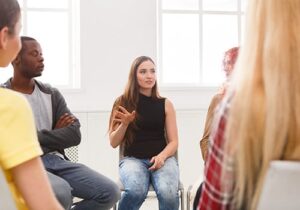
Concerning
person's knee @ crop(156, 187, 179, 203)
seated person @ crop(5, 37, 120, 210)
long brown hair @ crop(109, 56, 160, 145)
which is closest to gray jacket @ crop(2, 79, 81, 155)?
seated person @ crop(5, 37, 120, 210)

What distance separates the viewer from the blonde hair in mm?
917

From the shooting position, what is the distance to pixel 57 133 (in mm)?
2770

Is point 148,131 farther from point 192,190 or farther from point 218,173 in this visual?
point 218,173

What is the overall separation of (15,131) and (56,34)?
3806 millimetres

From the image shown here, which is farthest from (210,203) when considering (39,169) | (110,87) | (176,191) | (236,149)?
(110,87)

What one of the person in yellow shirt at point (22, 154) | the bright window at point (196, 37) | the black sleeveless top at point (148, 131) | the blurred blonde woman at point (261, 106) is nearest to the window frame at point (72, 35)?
the bright window at point (196, 37)

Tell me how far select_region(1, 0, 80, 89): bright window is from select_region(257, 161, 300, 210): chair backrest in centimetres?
380

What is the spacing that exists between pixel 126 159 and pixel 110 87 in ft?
4.08

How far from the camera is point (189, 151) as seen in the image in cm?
455

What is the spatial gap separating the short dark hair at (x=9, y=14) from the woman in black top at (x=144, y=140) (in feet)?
6.86

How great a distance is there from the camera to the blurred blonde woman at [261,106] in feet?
3.01

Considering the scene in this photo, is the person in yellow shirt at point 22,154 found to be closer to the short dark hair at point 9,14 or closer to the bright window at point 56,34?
the short dark hair at point 9,14

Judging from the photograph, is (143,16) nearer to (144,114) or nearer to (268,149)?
(144,114)

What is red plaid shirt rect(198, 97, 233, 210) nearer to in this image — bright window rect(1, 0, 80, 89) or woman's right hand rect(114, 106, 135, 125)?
woman's right hand rect(114, 106, 135, 125)
